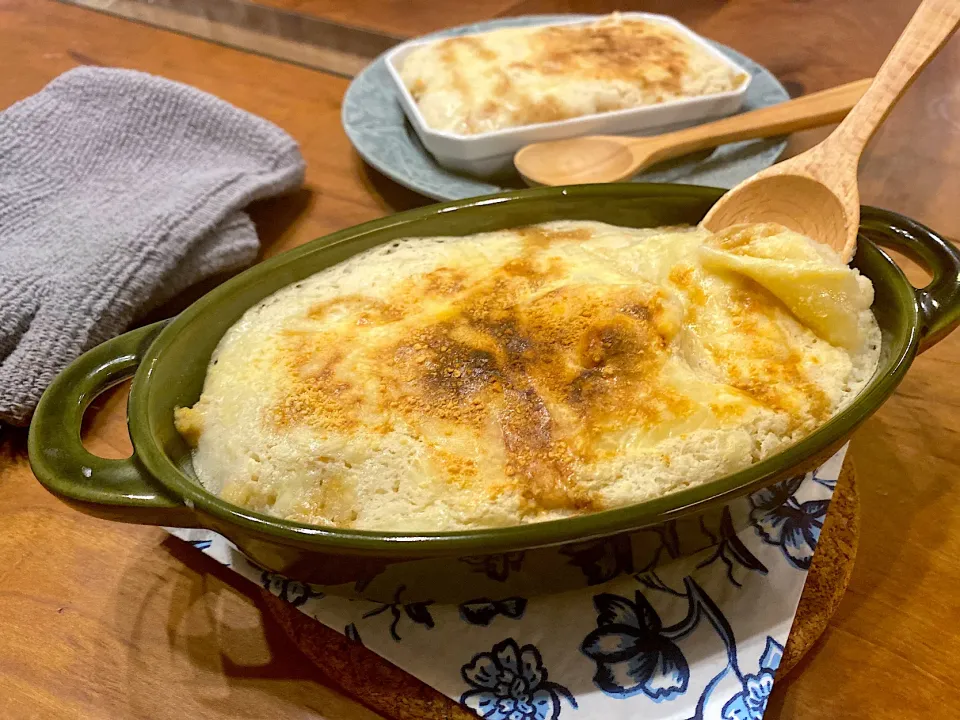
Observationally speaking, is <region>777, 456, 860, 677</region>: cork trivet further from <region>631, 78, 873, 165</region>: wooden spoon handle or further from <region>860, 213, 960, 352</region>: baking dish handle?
<region>631, 78, 873, 165</region>: wooden spoon handle

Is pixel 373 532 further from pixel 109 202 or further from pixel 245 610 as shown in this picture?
pixel 109 202

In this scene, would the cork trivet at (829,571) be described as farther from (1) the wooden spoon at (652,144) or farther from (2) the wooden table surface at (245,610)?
(1) the wooden spoon at (652,144)

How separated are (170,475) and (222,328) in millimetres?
249

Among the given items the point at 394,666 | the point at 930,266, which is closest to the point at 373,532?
the point at 394,666

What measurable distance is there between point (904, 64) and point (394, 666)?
3.05 feet

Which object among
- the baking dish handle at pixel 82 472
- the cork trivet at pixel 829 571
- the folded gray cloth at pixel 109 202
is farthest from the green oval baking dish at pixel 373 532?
the folded gray cloth at pixel 109 202

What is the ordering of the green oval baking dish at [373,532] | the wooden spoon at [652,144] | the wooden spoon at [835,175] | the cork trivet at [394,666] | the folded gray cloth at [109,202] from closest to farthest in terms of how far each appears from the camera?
the green oval baking dish at [373,532] → the cork trivet at [394,666] → the wooden spoon at [835,175] → the folded gray cloth at [109,202] → the wooden spoon at [652,144]

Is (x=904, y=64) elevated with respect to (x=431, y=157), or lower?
elevated

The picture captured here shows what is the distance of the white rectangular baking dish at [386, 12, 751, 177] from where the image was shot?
1252mm

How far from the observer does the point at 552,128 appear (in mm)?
1270

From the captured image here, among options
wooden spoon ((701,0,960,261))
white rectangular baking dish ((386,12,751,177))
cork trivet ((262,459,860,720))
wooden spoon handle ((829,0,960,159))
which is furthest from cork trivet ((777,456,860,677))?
A: white rectangular baking dish ((386,12,751,177))

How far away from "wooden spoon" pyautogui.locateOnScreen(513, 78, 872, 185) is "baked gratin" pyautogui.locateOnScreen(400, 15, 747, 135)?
8 cm

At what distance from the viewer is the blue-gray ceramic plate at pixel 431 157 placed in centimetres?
125

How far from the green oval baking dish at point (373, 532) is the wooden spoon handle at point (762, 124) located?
41 centimetres
